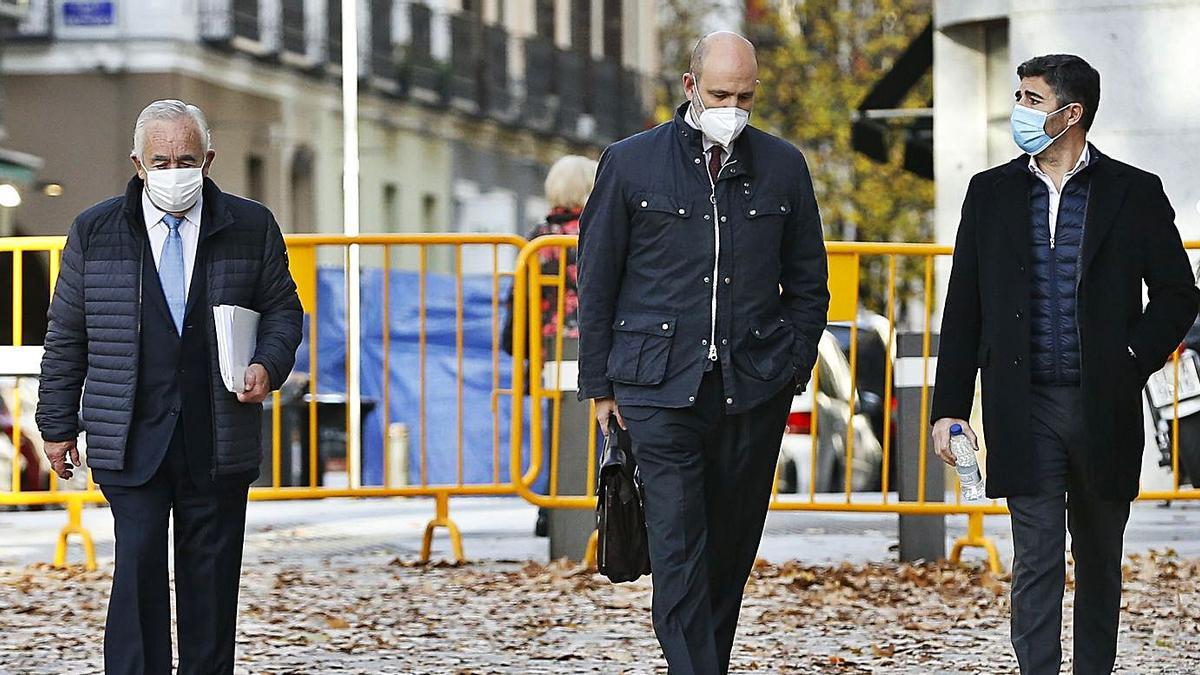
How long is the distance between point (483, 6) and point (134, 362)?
31432 millimetres

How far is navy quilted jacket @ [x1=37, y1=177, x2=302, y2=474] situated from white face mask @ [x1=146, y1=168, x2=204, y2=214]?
88 millimetres

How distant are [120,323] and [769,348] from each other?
1.67m

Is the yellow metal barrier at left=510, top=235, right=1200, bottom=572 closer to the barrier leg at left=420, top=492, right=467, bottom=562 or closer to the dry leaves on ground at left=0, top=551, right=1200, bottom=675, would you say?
the dry leaves on ground at left=0, top=551, right=1200, bottom=675

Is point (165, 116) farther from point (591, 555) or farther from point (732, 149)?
point (591, 555)

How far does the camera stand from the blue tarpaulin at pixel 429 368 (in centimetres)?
1123

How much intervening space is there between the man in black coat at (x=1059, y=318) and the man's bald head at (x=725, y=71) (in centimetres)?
72

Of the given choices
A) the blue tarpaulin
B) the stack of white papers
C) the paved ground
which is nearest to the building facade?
the blue tarpaulin

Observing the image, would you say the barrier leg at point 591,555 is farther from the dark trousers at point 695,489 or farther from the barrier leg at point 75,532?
the dark trousers at point 695,489

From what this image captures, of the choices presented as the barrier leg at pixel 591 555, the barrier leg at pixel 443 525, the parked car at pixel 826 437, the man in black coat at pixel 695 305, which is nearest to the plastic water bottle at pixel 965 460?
the man in black coat at pixel 695 305

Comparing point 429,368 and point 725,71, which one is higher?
point 725,71

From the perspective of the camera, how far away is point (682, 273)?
6664 mm

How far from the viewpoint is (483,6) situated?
3769cm

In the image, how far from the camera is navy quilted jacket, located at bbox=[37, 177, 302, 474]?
6.66 meters

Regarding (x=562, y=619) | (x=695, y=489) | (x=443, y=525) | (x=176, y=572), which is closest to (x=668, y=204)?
(x=695, y=489)
